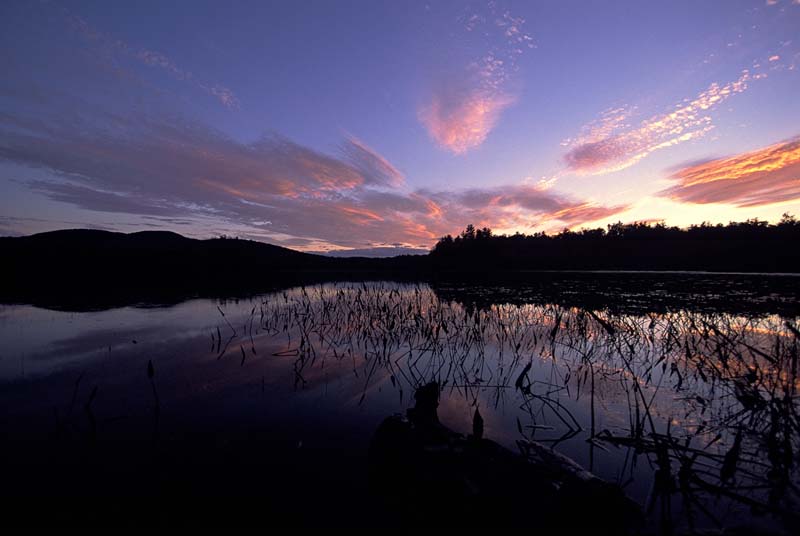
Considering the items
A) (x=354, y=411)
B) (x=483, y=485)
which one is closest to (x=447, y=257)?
(x=354, y=411)

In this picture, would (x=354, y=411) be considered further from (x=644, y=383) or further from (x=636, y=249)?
(x=636, y=249)

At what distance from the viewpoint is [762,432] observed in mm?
4301

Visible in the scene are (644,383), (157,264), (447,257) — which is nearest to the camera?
(644,383)

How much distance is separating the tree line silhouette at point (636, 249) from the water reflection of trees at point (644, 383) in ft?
229

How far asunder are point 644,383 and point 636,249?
329 ft

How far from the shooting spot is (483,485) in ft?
10.2

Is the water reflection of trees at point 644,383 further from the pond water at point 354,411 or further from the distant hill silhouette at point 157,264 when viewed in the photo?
the distant hill silhouette at point 157,264

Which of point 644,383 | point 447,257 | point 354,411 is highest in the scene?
point 447,257

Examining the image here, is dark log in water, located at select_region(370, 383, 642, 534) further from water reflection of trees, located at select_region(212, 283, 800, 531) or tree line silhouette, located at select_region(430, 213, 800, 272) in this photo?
tree line silhouette, located at select_region(430, 213, 800, 272)

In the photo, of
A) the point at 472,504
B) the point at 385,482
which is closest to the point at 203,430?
the point at 385,482

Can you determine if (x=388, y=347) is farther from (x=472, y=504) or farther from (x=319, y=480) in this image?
(x=472, y=504)

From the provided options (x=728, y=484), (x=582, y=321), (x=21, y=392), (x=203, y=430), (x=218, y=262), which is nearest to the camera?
(x=728, y=484)

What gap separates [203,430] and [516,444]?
480cm

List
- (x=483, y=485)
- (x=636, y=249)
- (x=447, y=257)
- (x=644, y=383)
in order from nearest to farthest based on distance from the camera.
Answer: (x=483, y=485) → (x=644, y=383) → (x=636, y=249) → (x=447, y=257)
